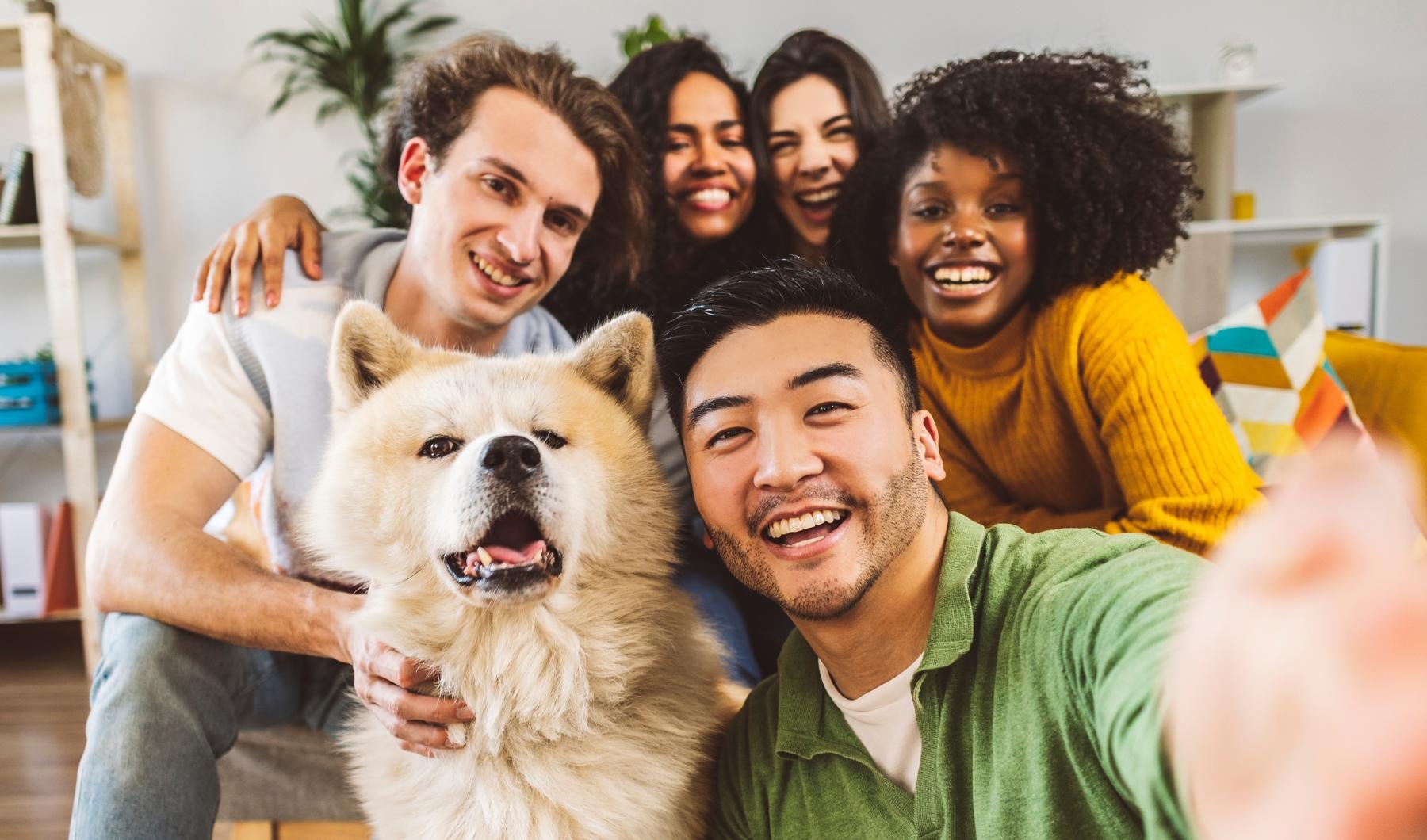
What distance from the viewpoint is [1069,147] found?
1.60 m

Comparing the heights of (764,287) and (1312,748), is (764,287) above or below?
above

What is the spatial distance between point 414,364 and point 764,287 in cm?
50

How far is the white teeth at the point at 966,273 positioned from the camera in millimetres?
1589

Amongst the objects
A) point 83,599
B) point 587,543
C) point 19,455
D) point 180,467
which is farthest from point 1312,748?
point 19,455

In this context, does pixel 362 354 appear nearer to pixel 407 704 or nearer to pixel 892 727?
pixel 407 704

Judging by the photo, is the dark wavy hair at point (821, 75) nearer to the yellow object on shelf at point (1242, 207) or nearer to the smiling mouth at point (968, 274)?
the smiling mouth at point (968, 274)

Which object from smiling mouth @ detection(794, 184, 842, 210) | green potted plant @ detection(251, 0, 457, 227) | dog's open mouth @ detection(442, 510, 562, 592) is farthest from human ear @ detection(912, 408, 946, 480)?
green potted plant @ detection(251, 0, 457, 227)

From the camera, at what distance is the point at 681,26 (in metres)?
4.13

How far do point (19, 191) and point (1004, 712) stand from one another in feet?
13.8

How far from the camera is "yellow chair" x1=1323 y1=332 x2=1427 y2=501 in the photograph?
1.83m

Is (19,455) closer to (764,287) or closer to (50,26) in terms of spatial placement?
(50,26)

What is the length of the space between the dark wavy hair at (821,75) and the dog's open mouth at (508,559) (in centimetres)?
150

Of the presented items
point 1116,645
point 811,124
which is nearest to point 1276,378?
point 811,124

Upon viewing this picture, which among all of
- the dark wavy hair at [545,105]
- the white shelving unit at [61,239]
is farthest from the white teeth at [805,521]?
the white shelving unit at [61,239]
